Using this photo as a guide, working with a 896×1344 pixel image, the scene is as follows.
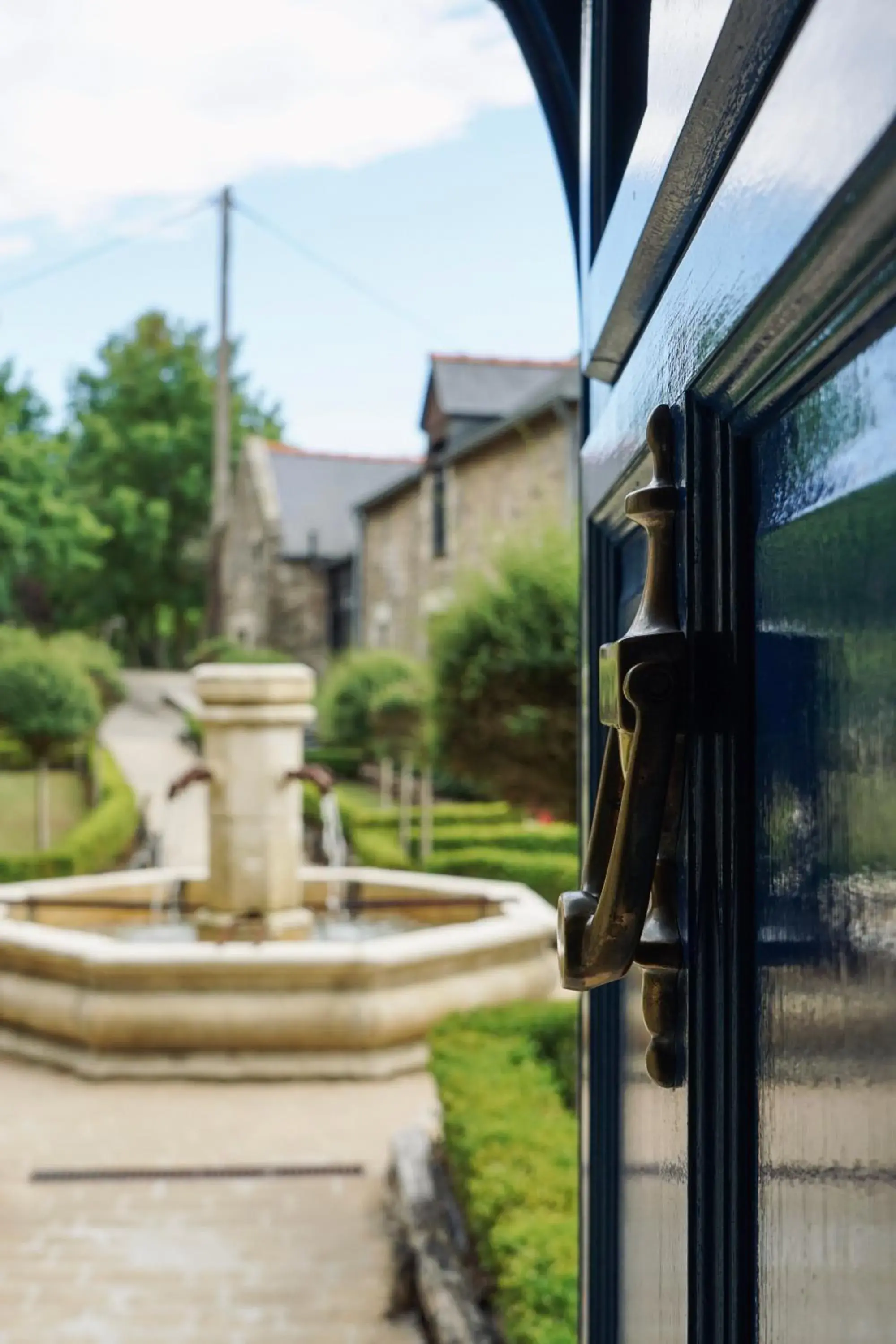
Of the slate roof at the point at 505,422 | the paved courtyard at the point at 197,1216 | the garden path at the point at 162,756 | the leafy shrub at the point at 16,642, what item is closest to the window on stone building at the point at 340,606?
the slate roof at the point at 505,422

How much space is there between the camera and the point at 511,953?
24.3ft

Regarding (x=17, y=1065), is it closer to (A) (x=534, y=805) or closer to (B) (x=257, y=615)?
(A) (x=534, y=805)

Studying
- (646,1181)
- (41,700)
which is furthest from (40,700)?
(646,1181)

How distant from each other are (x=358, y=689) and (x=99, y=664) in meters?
8.08

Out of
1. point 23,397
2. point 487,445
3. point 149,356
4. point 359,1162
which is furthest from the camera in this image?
point 149,356

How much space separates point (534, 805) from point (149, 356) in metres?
36.8

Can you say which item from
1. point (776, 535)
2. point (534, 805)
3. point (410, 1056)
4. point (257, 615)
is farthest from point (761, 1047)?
point (257, 615)

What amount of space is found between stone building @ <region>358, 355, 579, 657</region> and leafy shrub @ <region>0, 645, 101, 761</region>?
14.3ft

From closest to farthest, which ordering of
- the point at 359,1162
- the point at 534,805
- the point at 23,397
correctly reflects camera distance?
the point at 359,1162 → the point at 534,805 → the point at 23,397

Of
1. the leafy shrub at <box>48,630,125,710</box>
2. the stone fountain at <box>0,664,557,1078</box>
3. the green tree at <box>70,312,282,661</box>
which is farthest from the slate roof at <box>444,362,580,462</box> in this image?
the green tree at <box>70,312,282,661</box>

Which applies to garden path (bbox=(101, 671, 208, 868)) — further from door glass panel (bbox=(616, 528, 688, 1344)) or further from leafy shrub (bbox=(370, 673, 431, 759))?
door glass panel (bbox=(616, 528, 688, 1344))

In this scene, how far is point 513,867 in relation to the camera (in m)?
11.6

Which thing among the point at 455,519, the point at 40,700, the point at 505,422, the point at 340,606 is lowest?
the point at 40,700

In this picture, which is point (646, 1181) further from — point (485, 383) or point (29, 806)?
point (485, 383)
